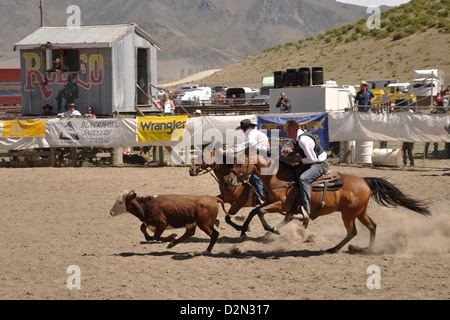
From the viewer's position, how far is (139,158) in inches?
816

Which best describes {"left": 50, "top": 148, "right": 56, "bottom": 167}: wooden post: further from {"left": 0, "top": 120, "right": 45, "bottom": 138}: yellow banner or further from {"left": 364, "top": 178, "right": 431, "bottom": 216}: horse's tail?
{"left": 364, "top": 178, "right": 431, "bottom": 216}: horse's tail

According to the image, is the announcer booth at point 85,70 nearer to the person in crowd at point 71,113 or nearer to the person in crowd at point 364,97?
the person in crowd at point 71,113

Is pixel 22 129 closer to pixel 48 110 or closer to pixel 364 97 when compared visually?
pixel 48 110

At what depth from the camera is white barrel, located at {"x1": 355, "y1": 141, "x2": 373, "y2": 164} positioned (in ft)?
63.5

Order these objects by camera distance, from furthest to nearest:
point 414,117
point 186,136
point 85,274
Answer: point 186,136, point 414,117, point 85,274

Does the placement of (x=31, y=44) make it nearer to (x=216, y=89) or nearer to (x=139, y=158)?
(x=139, y=158)

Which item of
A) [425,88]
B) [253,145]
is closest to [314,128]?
[253,145]

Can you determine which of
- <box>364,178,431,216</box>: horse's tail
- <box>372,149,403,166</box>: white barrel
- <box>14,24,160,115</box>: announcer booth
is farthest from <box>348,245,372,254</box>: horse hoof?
<box>14,24,160,115</box>: announcer booth

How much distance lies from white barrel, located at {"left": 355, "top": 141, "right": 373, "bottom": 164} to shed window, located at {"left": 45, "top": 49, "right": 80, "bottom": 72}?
1073cm

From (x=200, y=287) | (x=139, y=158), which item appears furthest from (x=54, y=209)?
(x=139, y=158)

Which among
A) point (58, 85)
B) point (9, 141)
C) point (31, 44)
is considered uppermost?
point (31, 44)

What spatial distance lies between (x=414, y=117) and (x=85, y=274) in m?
12.7

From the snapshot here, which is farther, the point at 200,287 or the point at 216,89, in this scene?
the point at 216,89

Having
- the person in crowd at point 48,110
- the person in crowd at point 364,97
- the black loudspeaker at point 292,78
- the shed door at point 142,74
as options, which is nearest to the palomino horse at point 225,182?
the person in crowd at point 364,97
